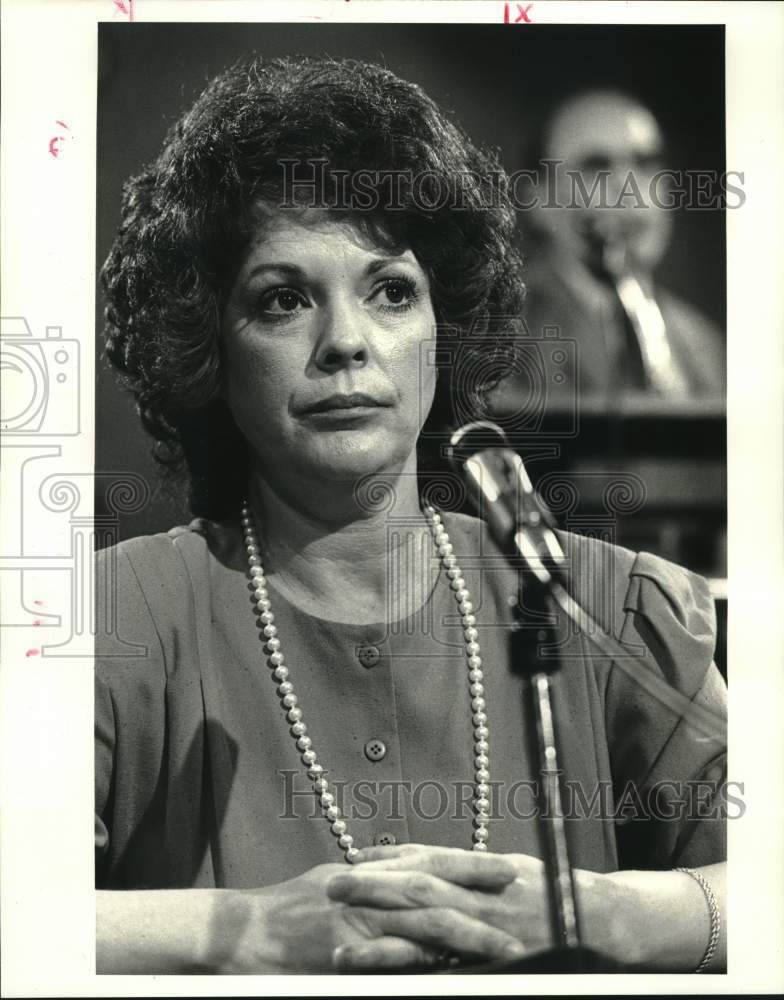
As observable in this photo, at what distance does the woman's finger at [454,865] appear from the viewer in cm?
104

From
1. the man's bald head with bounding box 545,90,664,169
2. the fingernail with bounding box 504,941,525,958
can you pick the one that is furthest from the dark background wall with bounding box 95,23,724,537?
the fingernail with bounding box 504,941,525,958

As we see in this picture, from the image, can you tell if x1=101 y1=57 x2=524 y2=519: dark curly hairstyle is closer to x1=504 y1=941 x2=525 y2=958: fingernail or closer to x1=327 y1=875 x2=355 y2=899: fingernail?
x1=327 y1=875 x2=355 y2=899: fingernail

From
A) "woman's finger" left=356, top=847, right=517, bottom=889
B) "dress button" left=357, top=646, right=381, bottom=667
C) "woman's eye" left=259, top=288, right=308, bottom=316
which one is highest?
"woman's eye" left=259, top=288, right=308, bottom=316

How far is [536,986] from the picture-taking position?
1069 mm

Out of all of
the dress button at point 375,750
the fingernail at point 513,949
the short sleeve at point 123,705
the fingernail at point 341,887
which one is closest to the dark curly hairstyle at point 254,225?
the short sleeve at point 123,705

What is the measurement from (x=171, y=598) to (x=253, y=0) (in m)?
0.59

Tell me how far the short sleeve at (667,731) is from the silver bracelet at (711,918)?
0.06ft

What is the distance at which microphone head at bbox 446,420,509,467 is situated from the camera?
1.08 meters

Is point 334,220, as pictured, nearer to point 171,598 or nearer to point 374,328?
point 374,328

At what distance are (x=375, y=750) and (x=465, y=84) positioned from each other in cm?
64

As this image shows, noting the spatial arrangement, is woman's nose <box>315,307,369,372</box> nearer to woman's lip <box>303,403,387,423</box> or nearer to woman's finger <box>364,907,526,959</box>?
woman's lip <box>303,403,387,423</box>

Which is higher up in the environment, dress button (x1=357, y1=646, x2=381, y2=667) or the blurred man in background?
the blurred man in background
